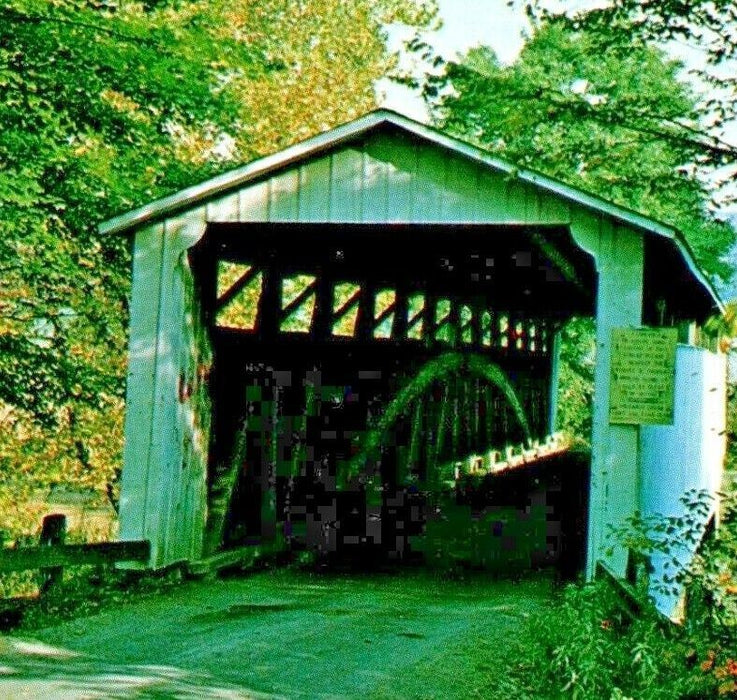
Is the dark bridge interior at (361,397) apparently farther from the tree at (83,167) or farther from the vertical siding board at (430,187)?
the tree at (83,167)

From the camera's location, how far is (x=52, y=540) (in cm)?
960

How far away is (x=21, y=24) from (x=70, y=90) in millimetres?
1298

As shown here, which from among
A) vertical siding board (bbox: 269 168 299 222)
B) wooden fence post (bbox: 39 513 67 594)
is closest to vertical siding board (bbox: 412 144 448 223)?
vertical siding board (bbox: 269 168 299 222)

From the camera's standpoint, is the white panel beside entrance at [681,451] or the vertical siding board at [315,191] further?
the white panel beside entrance at [681,451]

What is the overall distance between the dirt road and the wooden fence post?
2.01ft

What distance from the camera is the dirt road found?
6773 mm

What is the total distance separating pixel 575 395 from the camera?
3447 cm

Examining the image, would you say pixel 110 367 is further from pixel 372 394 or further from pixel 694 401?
pixel 694 401

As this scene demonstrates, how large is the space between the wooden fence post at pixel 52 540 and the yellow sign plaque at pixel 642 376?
5012 millimetres

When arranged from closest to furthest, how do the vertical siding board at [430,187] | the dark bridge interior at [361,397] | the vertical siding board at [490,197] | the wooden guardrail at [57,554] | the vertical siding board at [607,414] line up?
1. the wooden guardrail at [57,554]
2. the vertical siding board at [607,414]
3. the vertical siding board at [490,197]
4. the vertical siding board at [430,187]
5. the dark bridge interior at [361,397]

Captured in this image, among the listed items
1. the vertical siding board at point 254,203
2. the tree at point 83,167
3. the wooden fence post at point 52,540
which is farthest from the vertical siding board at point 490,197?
the wooden fence post at point 52,540

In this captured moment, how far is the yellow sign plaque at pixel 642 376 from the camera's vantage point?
9.48 m

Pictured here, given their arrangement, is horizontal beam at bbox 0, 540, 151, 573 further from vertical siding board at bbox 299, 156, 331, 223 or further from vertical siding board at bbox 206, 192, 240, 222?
vertical siding board at bbox 299, 156, 331, 223

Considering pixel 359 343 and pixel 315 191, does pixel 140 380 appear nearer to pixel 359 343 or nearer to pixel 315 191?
pixel 315 191
